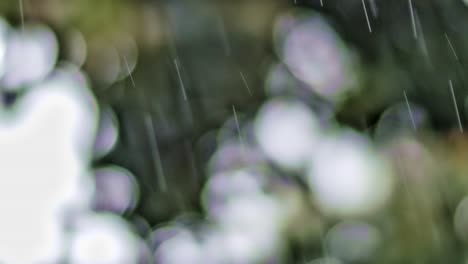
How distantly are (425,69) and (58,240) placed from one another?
2.25ft

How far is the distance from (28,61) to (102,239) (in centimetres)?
33

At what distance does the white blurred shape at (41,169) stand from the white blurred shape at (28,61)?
0.03 m

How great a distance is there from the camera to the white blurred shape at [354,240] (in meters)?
1.33

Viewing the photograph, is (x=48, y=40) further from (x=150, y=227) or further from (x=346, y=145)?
(x=346, y=145)

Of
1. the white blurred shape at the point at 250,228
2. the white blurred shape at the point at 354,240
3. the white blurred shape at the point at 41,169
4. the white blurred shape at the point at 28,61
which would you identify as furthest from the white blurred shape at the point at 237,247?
the white blurred shape at the point at 28,61

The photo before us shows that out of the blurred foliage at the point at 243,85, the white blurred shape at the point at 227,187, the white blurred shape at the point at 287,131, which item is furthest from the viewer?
the white blurred shape at the point at 287,131

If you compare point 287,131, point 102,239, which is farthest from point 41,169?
point 287,131

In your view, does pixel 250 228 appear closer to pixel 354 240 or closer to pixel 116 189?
pixel 354 240

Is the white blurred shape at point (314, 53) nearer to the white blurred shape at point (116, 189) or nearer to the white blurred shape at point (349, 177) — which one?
the white blurred shape at point (349, 177)

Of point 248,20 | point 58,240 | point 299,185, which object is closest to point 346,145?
point 299,185

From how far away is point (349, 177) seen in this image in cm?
154

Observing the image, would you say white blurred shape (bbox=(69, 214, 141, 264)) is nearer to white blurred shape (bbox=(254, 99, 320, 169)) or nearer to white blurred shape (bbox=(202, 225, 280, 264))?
white blurred shape (bbox=(202, 225, 280, 264))

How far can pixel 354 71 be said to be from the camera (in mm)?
1288

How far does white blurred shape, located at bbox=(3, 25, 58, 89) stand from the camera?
4.05 ft
